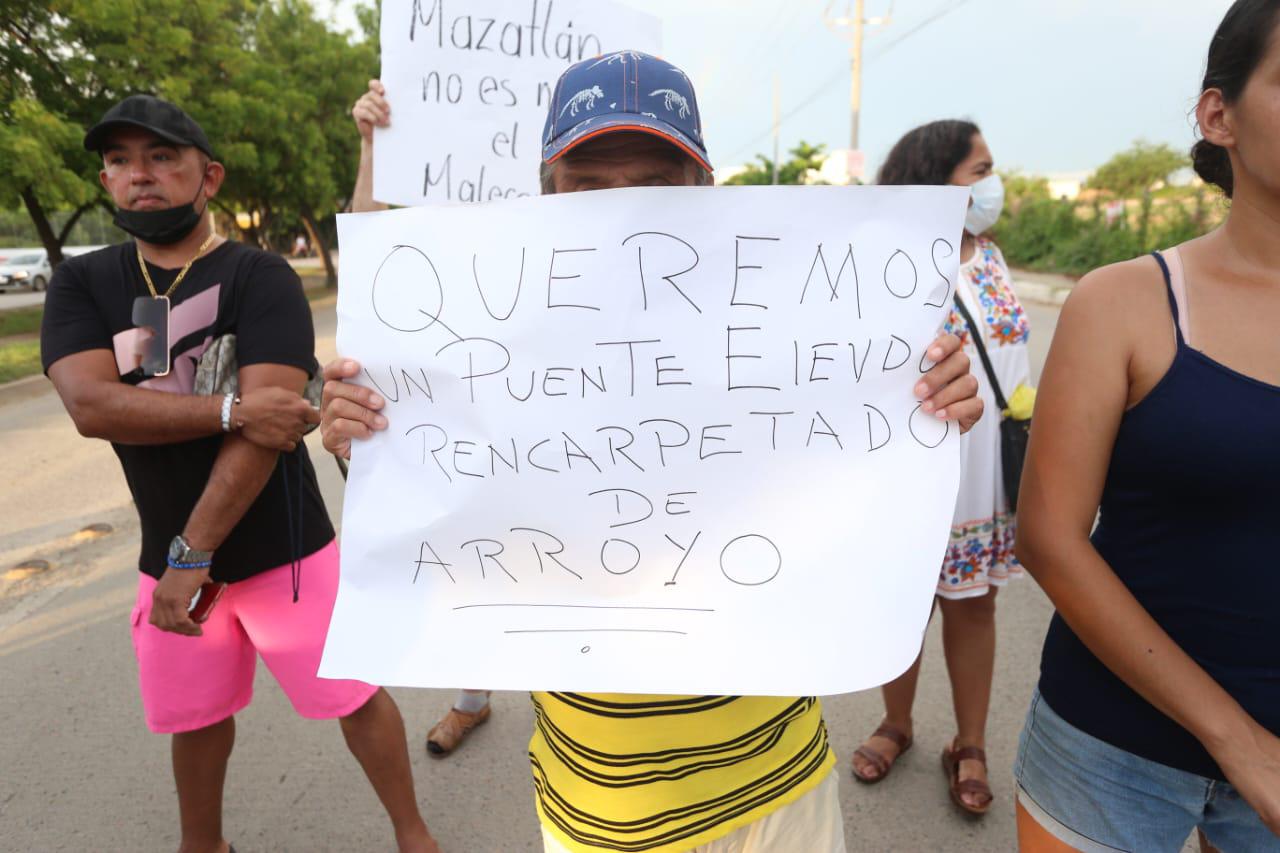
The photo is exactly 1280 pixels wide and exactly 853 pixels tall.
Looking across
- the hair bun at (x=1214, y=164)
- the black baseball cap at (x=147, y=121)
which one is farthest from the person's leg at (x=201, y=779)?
the hair bun at (x=1214, y=164)

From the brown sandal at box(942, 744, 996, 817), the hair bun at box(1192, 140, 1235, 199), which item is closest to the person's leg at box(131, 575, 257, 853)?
the brown sandal at box(942, 744, 996, 817)

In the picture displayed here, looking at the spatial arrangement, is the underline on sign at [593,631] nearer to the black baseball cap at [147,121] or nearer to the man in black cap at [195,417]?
the man in black cap at [195,417]

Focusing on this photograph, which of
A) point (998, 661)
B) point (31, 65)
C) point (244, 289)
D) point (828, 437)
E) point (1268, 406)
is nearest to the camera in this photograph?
point (1268, 406)

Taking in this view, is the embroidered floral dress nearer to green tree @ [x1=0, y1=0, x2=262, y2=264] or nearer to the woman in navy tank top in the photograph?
the woman in navy tank top

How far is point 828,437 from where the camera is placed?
49.2 inches

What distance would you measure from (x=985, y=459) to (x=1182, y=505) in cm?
116

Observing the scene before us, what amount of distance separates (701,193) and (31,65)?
15565 millimetres

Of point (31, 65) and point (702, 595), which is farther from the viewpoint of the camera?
point (31, 65)

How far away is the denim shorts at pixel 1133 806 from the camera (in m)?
1.28

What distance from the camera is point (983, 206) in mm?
2445

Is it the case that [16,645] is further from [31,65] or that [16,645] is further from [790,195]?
[31,65]

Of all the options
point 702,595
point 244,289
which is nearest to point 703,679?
point 702,595

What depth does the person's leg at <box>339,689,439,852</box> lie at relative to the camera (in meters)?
2.13

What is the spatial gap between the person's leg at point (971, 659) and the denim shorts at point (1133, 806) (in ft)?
3.70
